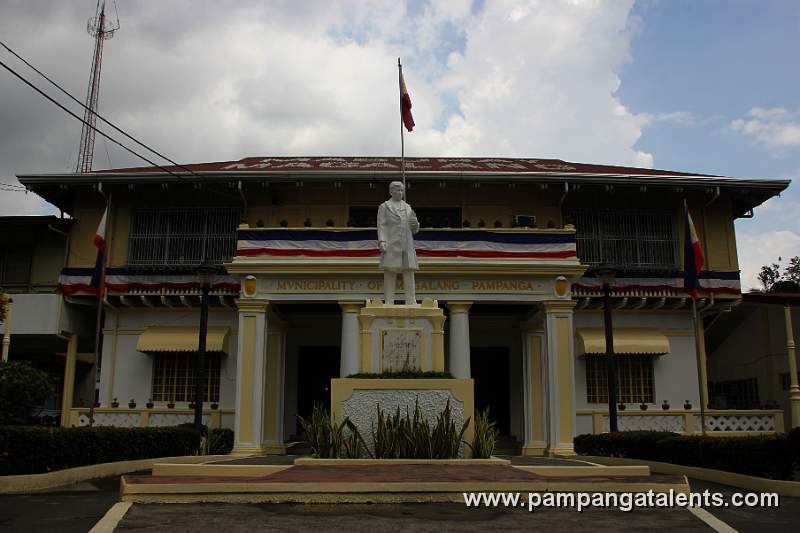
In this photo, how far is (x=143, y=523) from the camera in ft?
26.3

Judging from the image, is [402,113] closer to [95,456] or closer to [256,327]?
[256,327]

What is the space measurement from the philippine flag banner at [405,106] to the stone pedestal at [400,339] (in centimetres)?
530

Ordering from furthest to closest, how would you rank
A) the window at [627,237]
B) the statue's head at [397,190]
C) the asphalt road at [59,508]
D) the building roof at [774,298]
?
the window at [627,237] → the building roof at [774,298] → the statue's head at [397,190] → the asphalt road at [59,508]

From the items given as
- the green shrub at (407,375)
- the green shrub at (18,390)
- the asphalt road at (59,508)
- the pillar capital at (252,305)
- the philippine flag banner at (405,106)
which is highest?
the philippine flag banner at (405,106)

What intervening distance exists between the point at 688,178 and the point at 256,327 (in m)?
14.3

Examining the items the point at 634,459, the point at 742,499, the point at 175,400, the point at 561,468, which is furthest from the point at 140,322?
the point at 742,499

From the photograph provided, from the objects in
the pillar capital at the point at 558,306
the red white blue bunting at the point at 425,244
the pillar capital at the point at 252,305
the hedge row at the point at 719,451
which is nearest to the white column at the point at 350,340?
the red white blue bunting at the point at 425,244

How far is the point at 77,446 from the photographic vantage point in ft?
44.5

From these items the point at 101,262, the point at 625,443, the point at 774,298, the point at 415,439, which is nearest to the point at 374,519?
the point at 415,439

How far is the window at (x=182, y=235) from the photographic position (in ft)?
84.7

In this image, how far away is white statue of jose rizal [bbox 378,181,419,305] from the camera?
15273 millimetres

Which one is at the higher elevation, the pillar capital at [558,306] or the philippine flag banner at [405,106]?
the philippine flag banner at [405,106]

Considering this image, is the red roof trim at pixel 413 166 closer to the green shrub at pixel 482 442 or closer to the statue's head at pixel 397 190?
the statue's head at pixel 397 190

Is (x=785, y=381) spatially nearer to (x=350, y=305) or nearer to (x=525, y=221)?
(x=525, y=221)
